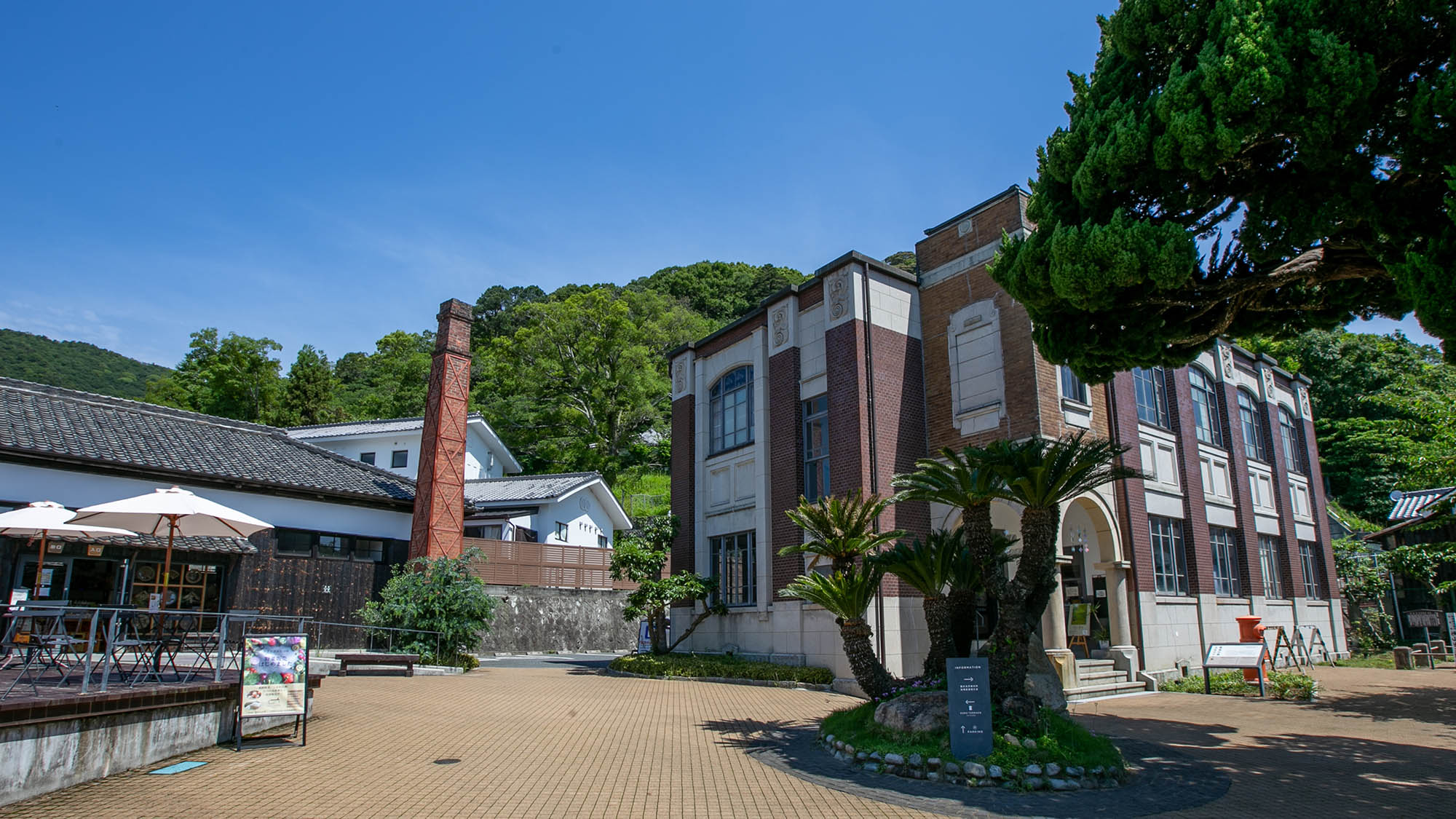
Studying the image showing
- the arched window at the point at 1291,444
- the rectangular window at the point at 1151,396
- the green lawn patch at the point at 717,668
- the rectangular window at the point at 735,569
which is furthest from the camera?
the arched window at the point at 1291,444

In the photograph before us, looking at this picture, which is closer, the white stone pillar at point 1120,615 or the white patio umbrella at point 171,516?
the white patio umbrella at point 171,516

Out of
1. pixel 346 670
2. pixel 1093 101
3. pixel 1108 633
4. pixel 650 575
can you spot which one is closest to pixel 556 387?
pixel 650 575

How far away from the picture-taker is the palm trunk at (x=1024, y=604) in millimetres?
10594

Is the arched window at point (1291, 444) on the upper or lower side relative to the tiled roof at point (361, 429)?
lower

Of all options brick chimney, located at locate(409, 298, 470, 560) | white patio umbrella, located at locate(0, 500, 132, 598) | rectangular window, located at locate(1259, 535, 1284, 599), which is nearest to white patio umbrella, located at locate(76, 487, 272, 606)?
white patio umbrella, located at locate(0, 500, 132, 598)

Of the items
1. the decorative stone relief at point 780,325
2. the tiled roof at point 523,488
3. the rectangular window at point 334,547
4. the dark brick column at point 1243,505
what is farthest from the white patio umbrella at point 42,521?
the dark brick column at point 1243,505

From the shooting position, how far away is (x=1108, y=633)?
798 inches

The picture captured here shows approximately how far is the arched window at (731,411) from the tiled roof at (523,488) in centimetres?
1123

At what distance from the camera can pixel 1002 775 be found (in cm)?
926

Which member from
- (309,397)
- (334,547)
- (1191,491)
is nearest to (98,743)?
(334,547)

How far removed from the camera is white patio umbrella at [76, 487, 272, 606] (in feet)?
41.5

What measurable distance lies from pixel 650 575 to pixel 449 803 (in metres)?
14.8

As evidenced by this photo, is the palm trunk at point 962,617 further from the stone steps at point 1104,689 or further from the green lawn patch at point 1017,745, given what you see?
the stone steps at point 1104,689

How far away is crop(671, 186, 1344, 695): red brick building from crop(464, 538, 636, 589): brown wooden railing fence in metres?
6.73
